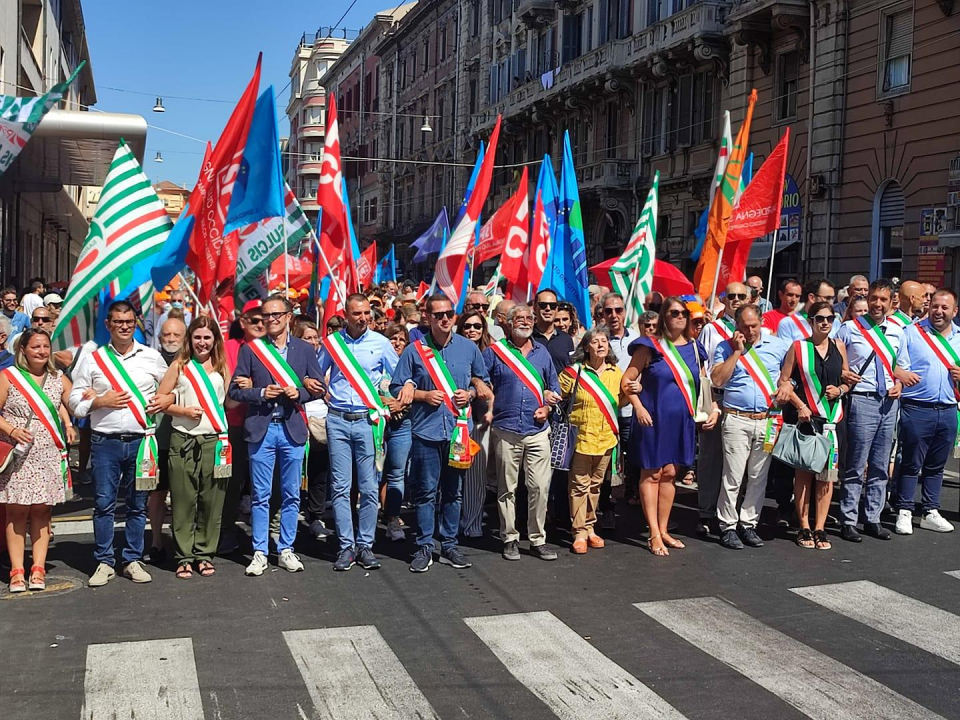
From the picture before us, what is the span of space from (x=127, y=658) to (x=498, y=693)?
1879mm

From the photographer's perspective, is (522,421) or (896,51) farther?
(896,51)

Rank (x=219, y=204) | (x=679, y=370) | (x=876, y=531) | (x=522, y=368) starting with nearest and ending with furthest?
1. (x=522, y=368)
2. (x=679, y=370)
3. (x=876, y=531)
4. (x=219, y=204)

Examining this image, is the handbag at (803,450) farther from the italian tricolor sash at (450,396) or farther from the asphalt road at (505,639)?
the italian tricolor sash at (450,396)

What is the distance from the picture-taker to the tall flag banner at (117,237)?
8359 millimetres

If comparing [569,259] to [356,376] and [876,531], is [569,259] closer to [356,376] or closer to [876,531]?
[876,531]

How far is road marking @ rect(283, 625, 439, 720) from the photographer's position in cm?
489

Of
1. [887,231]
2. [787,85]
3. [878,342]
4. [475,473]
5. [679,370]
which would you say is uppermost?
[787,85]

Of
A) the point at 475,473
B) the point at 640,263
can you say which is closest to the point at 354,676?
the point at 475,473

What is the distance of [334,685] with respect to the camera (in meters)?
5.18

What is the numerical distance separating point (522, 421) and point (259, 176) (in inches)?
122

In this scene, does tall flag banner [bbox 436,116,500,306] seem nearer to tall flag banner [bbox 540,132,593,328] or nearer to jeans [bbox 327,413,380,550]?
tall flag banner [bbox 540,132,593,328]

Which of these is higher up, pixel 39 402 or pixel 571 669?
pixel 39 402

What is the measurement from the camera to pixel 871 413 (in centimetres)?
854

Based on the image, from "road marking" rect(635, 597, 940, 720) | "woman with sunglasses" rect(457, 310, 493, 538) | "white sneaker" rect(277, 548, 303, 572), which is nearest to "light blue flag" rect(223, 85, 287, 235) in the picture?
"woman with sunglasses" rect(457, 310, 493, 538)
